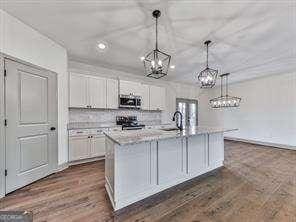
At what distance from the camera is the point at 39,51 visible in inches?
116

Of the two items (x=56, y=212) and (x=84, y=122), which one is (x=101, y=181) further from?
(x=84, y=122)

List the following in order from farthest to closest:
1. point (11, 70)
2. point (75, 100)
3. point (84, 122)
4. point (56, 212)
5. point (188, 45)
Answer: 1. point (84, 122)
2. point (75, 100)
3. point (188, 45)
4. point (11, 70)
5. point (56, 212)

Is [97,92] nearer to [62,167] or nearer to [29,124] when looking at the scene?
[29,124]

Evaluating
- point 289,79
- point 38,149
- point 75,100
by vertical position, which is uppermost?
point 289,79

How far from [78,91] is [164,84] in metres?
3.51

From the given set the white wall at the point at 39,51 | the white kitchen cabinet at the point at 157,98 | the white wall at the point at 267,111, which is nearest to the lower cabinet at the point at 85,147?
the white wall at the point at 39,51

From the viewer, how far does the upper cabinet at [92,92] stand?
389 centimetres

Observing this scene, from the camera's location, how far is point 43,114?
3010mm

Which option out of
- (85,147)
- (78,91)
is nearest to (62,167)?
(85,147)

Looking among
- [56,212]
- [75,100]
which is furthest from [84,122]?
[56,212]

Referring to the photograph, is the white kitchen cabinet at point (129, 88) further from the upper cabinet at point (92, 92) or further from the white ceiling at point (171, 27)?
the white ceiling at point (171, 27)

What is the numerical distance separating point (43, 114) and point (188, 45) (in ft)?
10.7

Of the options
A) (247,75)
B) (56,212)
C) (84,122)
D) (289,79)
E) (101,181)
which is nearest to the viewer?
(56,212)

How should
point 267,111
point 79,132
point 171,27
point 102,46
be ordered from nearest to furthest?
point 171,27
point 102,46
point 79,132
point 267,111
